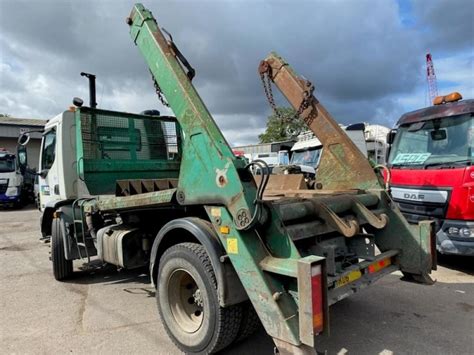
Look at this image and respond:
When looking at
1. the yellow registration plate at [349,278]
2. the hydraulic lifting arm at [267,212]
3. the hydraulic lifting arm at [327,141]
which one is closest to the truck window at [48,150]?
the hydraulic lifting arm at [267,212]

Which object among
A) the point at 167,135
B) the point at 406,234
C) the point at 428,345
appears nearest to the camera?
the point at 428,345

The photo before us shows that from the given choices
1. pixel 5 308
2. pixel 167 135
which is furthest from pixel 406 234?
pixel 5 308

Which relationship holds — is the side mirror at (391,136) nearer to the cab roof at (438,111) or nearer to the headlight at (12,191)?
the cab roof at (438,111)

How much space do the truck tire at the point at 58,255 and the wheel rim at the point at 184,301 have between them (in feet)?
8.98

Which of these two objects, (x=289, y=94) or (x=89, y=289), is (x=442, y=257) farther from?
(x=89, y=289)

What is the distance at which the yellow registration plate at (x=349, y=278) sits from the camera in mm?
3004

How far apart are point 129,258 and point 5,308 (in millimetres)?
1662

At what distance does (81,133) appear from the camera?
5.21 metres

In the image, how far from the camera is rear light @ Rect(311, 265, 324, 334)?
2.31 m

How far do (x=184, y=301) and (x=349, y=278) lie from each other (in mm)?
1502

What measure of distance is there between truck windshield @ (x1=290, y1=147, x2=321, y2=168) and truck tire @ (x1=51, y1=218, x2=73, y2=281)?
8581mm

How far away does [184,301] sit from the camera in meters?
3.47

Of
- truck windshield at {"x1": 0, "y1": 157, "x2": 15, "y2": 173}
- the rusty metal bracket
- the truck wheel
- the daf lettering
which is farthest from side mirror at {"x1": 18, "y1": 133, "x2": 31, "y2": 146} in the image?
truck windshield at {"x1": 0, "y1": 157, "x2": 15, "y2": 173}

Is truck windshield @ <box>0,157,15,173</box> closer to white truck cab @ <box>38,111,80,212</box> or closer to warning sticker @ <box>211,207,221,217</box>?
white truck cab @ <box>38,111,80,212</box>
